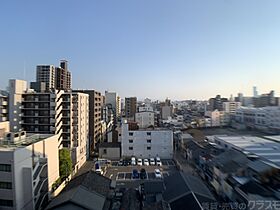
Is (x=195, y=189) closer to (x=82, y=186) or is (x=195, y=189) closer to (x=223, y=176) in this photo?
(x=223, y=176)

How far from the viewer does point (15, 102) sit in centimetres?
1289

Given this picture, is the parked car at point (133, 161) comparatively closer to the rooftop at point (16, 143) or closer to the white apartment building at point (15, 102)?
the white apartment building at point (15, 102)

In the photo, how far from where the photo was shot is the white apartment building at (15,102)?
12723 millimetres

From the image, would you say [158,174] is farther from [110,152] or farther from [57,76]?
[57,76]

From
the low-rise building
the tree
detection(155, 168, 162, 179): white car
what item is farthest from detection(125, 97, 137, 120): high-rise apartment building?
the tree

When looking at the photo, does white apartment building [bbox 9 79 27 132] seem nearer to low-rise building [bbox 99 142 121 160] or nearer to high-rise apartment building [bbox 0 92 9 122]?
high-rise apartment building [bbox 0 92 9 122]

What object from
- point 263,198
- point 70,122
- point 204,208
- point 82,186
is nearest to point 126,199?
point 82,186

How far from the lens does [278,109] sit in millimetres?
26422

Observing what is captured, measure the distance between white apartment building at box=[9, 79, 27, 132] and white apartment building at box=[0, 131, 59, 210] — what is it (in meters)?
4.37

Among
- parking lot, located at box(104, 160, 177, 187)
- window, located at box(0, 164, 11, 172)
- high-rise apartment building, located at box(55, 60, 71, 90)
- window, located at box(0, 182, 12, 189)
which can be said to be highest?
high-rise apartment building, located at box(55, 60, 71, 90)

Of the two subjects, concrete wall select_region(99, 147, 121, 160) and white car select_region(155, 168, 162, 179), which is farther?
concrete wall select_region(99, 147, 121, 160)

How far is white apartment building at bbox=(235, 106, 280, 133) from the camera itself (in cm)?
2553

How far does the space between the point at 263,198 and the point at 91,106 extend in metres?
13.6

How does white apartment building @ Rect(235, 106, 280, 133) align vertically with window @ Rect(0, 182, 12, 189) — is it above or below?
above
